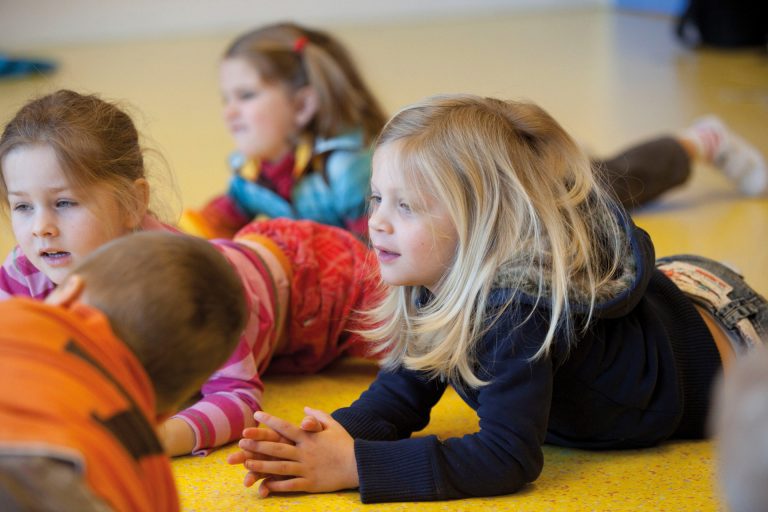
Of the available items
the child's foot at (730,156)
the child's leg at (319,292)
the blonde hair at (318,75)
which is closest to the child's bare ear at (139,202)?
the child's leg at (319,292)

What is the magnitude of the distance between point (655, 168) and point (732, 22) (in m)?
2.31

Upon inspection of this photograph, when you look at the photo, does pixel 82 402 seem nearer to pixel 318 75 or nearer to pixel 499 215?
pixel 499 215

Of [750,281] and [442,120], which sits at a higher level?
[442,120]

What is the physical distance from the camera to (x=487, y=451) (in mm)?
1072

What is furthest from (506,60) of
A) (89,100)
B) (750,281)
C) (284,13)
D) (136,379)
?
(136,379)

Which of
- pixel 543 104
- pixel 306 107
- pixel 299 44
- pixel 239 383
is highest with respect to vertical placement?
pixel 299 44

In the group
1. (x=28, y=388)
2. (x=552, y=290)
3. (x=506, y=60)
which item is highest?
(x=28, y=388)

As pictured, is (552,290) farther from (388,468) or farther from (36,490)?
(36,490)

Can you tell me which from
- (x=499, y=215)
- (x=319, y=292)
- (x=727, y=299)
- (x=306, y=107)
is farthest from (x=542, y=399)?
(x=306, y=107)

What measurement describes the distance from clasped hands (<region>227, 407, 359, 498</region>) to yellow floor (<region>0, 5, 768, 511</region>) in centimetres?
2

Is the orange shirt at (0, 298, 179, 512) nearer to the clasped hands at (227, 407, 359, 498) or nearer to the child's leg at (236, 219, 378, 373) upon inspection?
the clasped hands at (227, 407, 359, 498)

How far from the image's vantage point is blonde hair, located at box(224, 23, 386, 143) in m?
2.14

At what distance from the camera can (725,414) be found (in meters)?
0.66

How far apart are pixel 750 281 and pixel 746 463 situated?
1.17 m
